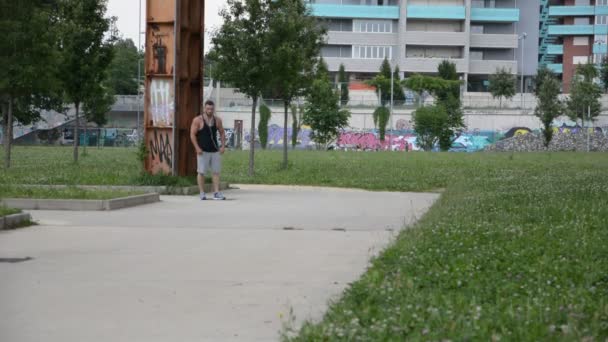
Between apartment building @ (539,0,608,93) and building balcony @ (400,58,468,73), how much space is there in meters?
16.0

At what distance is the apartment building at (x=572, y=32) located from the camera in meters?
120

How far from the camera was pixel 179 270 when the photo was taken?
810 centimetres

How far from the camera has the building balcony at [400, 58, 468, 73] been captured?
109062 mm

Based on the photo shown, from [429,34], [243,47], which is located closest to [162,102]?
[243,47]

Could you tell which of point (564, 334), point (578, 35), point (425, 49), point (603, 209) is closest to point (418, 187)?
point (603, 209)

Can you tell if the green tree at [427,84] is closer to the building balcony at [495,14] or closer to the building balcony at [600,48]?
the building balcony at [495,14]

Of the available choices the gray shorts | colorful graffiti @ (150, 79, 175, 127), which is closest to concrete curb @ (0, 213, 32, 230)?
the gray shorts

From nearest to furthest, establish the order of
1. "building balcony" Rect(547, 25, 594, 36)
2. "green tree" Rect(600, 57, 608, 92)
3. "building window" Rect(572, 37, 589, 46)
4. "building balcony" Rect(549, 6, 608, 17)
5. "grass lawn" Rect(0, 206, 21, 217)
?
1. "grass lawn" Rect(0, 206, 21, 217)
2. "green tree" Rect(600, 57, 608, 92)
3. "building balcony" Rect(549, 6, 608, 17)
4. "building balcony" Rect(547, 25, 594, 36)
5. "building window" Rect(572, 37, 589, 46)

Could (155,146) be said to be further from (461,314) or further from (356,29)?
(356,29)

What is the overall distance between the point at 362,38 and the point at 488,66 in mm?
16379

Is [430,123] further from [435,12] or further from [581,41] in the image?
[581,41]

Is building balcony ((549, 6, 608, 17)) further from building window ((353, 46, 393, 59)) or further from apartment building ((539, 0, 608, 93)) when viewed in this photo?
building window ((353, 46, 393, 59))

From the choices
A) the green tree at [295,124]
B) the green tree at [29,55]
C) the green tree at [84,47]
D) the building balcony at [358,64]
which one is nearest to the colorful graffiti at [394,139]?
the green tree at [295,124]

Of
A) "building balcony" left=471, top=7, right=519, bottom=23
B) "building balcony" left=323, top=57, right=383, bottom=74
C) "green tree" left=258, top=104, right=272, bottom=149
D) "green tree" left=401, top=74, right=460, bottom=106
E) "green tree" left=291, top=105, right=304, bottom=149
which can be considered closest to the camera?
"green tree" left=291, top=105, right=304, bottom=149
